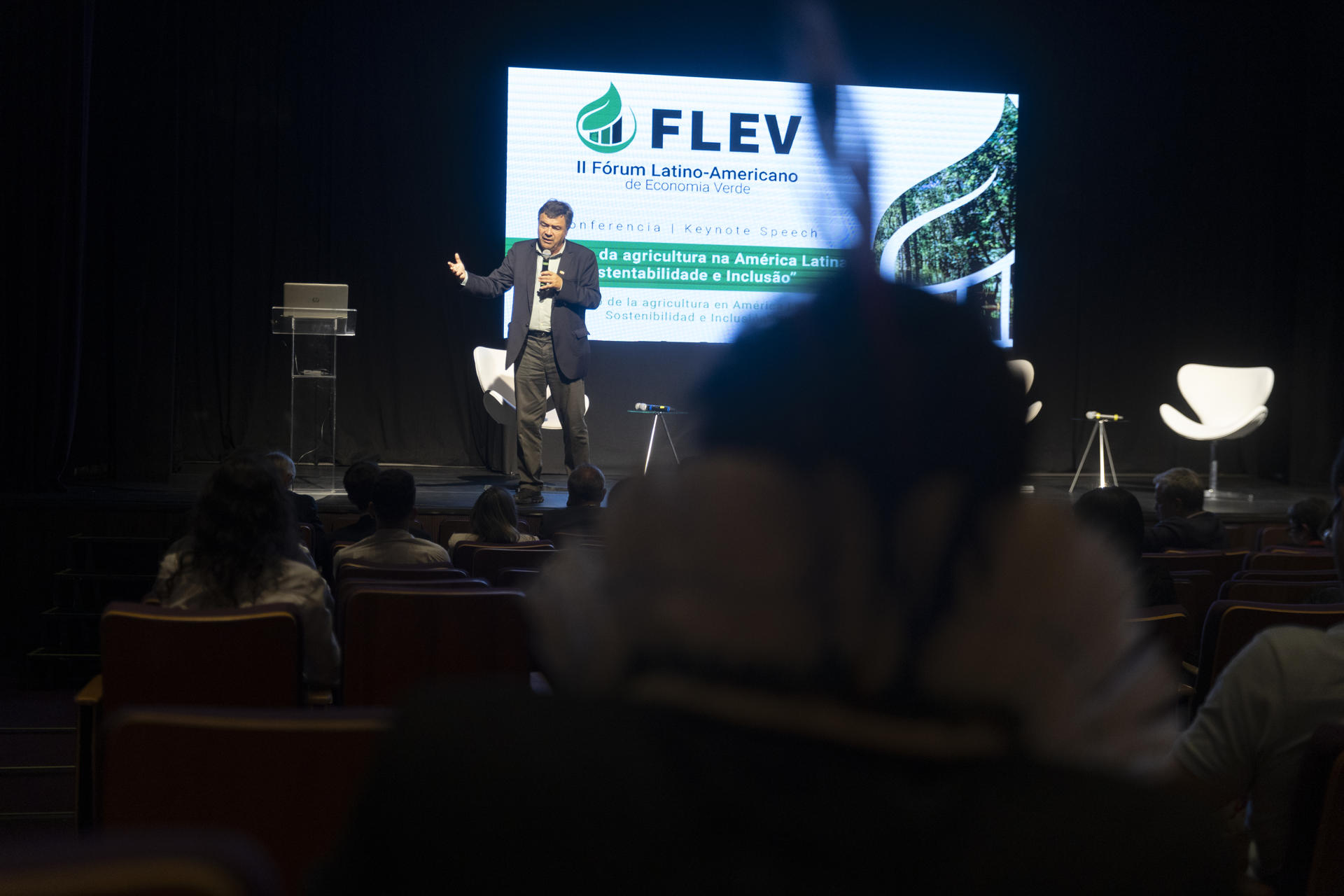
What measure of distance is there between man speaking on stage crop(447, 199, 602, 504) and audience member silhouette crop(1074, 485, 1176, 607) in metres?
3.68

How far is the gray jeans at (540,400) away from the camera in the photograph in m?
6.33

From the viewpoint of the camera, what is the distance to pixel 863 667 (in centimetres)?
52

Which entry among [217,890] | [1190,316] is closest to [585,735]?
[217,890]

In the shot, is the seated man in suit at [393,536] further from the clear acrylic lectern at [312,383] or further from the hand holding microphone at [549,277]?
the hand holding microphone at [549,277]

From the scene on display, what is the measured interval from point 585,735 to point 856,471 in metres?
0.19

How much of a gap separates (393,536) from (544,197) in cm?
509

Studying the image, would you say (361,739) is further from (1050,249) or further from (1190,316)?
(1190,316)

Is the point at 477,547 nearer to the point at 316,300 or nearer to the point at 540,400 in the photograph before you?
the point at 540,400

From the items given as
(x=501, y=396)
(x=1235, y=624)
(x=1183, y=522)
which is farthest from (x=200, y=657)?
(x=501, y=396)

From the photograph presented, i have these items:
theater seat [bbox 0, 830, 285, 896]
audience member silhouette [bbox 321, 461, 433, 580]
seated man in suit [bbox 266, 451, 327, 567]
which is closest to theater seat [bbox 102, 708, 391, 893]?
theater seat [bbox 0, 830, 285, 896]

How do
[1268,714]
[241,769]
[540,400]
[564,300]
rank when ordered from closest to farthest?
[241,769]
[1268,714]
[564,300]
[540,400]

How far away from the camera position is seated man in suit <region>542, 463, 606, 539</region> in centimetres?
412

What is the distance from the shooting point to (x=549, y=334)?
636cm

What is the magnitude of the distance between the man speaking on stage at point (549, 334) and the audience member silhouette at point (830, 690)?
575cm
